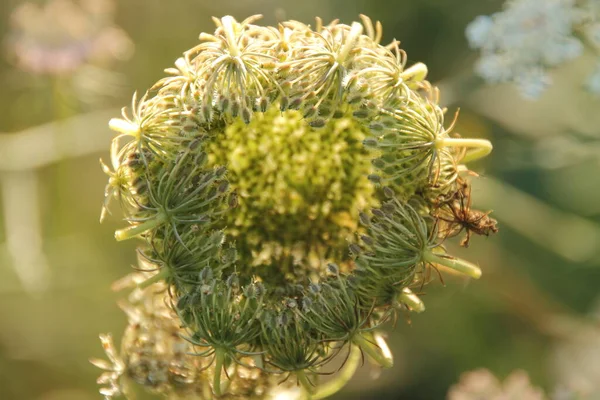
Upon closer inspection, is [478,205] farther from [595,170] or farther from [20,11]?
[20,11]

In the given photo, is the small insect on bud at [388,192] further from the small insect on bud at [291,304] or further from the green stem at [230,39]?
the green stem at [230,39]

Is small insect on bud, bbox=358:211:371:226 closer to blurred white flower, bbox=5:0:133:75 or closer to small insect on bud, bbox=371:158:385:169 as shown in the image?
small insect on bud, bbox=371:158:385:169

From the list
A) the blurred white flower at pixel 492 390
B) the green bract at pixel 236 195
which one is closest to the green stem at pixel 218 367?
the green bract at pixel 236 195

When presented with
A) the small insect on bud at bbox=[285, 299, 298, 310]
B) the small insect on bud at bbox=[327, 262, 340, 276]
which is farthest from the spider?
the small insect on bud at bbox=[285, 299, 298, 310]

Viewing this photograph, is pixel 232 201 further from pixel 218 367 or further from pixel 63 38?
pixel 63 38

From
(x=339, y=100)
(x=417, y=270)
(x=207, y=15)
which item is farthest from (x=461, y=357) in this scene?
(x=207, y=15)

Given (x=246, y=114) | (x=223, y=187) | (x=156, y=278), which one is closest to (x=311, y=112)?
(x=246, y=114)
